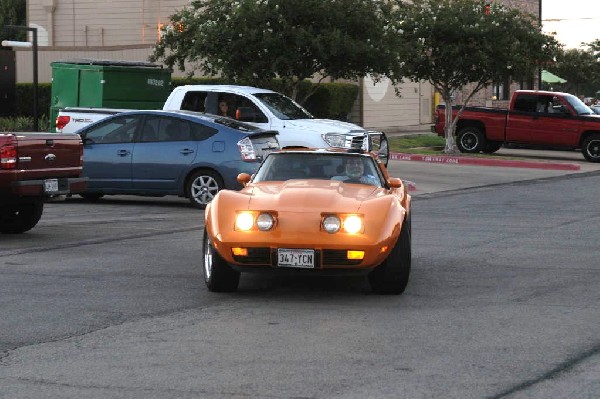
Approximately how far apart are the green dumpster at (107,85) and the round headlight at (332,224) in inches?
781

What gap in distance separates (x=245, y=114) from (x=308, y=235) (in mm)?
13007

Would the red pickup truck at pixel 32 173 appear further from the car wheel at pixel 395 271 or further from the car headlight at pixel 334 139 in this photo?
the car headlight at pixel 334 139

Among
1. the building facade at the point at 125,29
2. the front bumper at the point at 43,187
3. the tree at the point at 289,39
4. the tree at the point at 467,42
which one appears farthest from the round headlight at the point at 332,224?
the building facade at the point at 125,29

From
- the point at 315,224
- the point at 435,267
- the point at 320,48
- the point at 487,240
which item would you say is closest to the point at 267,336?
the point at 315,224

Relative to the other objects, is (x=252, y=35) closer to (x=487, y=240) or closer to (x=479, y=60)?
(x=479, y=60)

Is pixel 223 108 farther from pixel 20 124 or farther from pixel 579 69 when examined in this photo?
pixel 579 69

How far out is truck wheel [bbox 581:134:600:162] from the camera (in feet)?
115

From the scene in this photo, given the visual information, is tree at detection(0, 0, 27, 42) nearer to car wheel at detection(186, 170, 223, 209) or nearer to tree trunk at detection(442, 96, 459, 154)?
tree trunk at detection(442, 96, 459, 154)

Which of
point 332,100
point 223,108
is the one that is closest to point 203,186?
point 223,108

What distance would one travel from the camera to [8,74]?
32.3m

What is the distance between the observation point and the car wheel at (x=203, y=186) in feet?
64.6

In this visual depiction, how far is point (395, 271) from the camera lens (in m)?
10.8

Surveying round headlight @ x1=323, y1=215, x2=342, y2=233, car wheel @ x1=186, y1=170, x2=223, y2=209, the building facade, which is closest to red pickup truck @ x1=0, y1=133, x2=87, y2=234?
car wheel @ x1=186, y1=170, x2=223, y2=209

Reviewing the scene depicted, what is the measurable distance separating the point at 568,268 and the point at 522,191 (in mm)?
11652
